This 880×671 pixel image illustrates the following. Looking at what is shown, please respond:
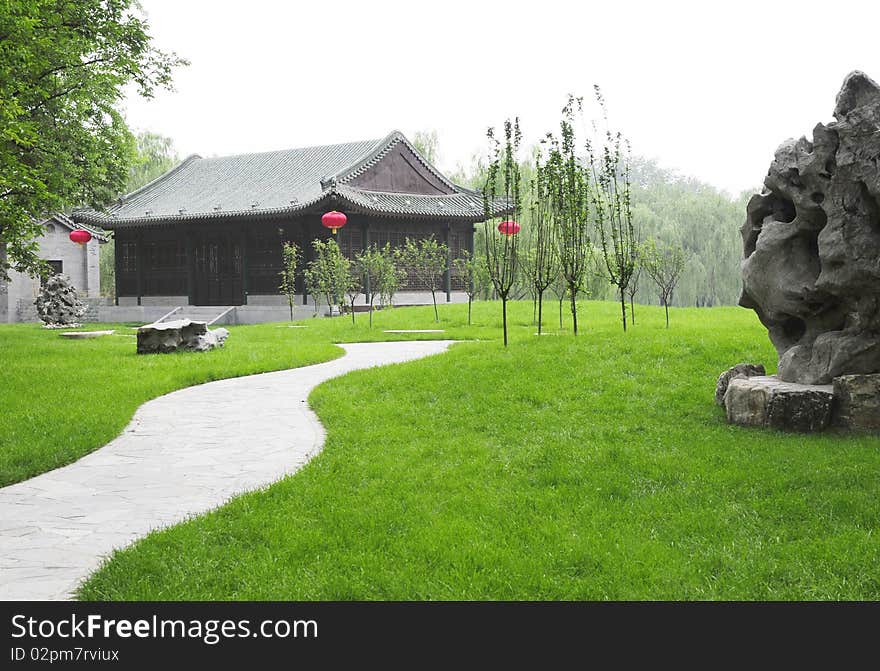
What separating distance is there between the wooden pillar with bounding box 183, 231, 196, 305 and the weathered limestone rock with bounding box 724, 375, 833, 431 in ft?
75.4

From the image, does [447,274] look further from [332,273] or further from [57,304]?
[57,304]

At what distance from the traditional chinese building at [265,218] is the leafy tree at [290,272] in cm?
46

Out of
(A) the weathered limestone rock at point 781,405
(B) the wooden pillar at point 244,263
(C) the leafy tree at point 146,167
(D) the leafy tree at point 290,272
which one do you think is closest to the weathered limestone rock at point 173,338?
(A) the weathered limestone rock at point 781,405

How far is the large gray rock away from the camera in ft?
19.4

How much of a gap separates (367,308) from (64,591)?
66.3 ft

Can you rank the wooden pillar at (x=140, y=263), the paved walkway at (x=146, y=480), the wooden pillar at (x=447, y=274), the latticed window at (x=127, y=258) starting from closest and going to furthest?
the paved walkway at (x=146, y=480)
the wooden pillar at (x=447, y=274)
the wooden pillar at (x=140, y=263)
the latticed window at (x=127, y=258)

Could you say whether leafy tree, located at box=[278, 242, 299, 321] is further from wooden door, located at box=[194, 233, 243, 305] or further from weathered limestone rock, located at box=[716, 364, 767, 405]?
weathered limestone rock, located at box=[716, 364, 767, 405]

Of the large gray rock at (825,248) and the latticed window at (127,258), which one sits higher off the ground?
the latticed window at (127,258)

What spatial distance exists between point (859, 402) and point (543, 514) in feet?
9.67

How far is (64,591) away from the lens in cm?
336

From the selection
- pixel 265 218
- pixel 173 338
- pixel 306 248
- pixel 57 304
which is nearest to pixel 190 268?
pixel 265 218

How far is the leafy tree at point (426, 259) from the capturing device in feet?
72.0

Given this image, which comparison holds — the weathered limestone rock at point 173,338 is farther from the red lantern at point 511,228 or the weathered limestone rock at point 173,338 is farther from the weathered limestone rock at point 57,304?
the weathered limestone rock at point 57,304
